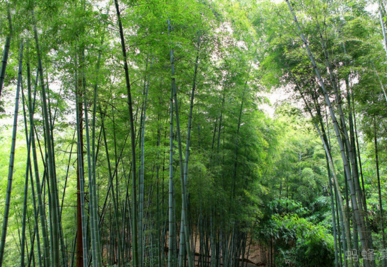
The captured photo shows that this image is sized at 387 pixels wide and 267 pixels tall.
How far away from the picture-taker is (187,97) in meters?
4.84

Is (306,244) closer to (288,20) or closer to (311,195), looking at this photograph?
(311,195)

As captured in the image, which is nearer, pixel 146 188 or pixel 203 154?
pixel 203 154

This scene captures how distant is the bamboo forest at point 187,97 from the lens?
2.78m

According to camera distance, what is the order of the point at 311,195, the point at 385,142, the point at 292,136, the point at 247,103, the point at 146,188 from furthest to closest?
1. the point at 311,195
2. the point at 292,136
3. the point at 146,188
4. the point at 247,103
5. the point at 385,142

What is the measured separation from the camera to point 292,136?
29.7 feet

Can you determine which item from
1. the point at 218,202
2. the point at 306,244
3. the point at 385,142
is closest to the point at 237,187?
the point at 218,202

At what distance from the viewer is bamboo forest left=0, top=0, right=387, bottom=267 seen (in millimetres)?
2779

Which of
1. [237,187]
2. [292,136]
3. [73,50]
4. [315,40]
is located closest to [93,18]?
[73,50]

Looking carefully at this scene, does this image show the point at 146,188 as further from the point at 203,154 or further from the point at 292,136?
the point at 292,136

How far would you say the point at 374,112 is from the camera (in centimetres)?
419

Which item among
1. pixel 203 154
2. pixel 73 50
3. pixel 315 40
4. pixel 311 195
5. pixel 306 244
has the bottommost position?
pixel 306 244

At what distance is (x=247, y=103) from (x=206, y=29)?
7.19ft

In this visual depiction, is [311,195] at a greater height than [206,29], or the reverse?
[206,29]

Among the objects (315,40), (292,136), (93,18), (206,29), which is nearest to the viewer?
(93,18)
